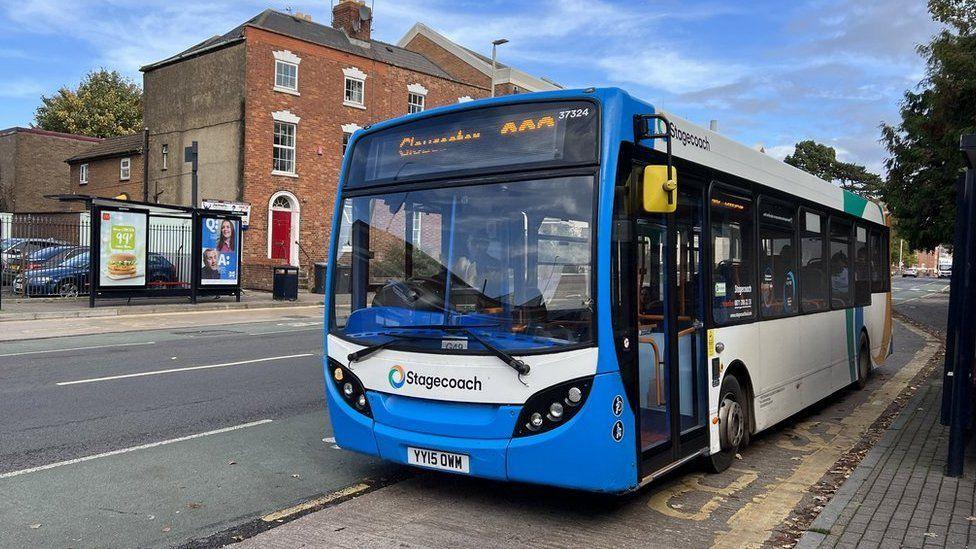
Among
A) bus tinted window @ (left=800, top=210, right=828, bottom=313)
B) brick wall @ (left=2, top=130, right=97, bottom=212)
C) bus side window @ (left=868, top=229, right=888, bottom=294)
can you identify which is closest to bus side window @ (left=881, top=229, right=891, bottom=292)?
bus side window @ (left=868, top=229, right=888, bottom=294)

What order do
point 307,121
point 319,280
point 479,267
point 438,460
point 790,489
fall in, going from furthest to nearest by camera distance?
point 307,121, point 319,280, point 790,489, point 479,267, point 438,460

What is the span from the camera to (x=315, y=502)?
5328 millimetres

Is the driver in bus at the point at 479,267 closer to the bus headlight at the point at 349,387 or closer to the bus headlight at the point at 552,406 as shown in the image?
the bus headlight at the point at 552,406

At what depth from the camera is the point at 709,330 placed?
19.6 ft

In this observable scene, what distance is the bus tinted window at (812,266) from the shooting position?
325 inches

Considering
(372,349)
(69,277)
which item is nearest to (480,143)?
(372,349)

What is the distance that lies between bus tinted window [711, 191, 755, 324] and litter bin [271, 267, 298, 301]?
21.4 m

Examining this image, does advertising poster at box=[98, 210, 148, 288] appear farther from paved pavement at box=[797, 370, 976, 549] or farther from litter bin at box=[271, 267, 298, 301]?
paved pavement at box=[797, 370, 976, 549]

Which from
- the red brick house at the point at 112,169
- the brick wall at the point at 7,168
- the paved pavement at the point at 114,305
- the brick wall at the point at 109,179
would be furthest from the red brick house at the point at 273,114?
the brick wall at the point at 7,168

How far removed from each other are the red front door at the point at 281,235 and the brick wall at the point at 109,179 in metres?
9.11

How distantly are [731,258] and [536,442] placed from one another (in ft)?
9.30

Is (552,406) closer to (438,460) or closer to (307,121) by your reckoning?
(438,460)

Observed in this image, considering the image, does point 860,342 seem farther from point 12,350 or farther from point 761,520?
point 12,350

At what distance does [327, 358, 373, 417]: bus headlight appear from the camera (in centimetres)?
536
